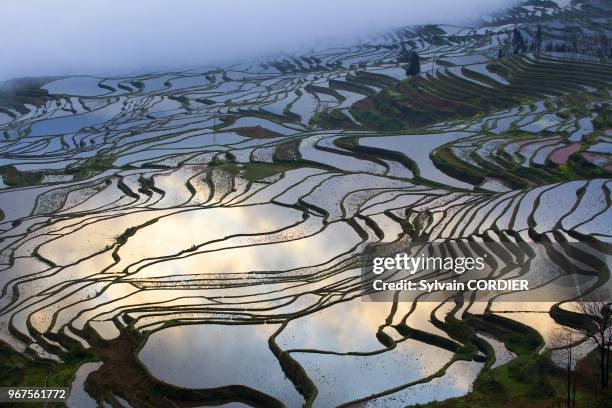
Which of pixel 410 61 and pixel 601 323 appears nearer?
pixel 601 323

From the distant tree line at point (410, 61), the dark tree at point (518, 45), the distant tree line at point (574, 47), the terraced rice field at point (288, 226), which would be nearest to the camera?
A: the terraced rice field at point (288, 226)

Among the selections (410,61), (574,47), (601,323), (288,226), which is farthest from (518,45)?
(601,323)

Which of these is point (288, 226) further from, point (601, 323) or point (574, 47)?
point (574, 47)

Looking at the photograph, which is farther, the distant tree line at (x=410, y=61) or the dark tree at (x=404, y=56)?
the dark tree at (x=404, y=56)

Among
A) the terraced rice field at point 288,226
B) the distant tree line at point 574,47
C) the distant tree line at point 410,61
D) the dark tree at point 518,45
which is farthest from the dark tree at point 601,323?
the dark tree at point 518,45

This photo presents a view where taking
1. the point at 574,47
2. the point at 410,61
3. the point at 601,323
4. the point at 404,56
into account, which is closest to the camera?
the point at 601,323

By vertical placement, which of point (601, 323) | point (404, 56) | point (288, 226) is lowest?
point (288, 226)

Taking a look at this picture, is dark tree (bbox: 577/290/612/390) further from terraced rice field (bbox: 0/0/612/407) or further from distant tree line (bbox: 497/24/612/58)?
distant tree line (bbox: 497/24/612/58)

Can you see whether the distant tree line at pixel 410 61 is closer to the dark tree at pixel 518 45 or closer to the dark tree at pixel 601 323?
the dark tree at pixel 518 45
